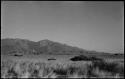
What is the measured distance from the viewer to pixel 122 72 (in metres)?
5.04

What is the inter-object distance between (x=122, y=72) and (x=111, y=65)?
2.49 feet

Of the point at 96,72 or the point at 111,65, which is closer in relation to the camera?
the point at 96,72

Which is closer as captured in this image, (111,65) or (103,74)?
(103,74)

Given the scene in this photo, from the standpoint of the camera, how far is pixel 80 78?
454cm

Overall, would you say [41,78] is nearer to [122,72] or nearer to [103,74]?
[103,74]

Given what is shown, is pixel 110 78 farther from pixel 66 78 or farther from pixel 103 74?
pixel 66 78

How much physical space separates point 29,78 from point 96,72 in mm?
2308

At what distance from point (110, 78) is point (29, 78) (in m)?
2.50

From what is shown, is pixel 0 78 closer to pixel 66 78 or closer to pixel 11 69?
pixel 11 69

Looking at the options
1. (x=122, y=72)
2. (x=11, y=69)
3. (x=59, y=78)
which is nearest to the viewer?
(x=59, y=78)

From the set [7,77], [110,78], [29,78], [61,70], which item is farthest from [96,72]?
[7,77]

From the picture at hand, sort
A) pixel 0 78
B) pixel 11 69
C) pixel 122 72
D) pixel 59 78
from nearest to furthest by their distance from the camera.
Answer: pixel 0 78
pixel 59 78
pixel 122 72
pixel 11 69

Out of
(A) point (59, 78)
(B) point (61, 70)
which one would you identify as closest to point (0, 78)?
(A) point (59, 78)

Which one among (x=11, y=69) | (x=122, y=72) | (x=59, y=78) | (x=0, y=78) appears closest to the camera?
(x=0, y=78)
